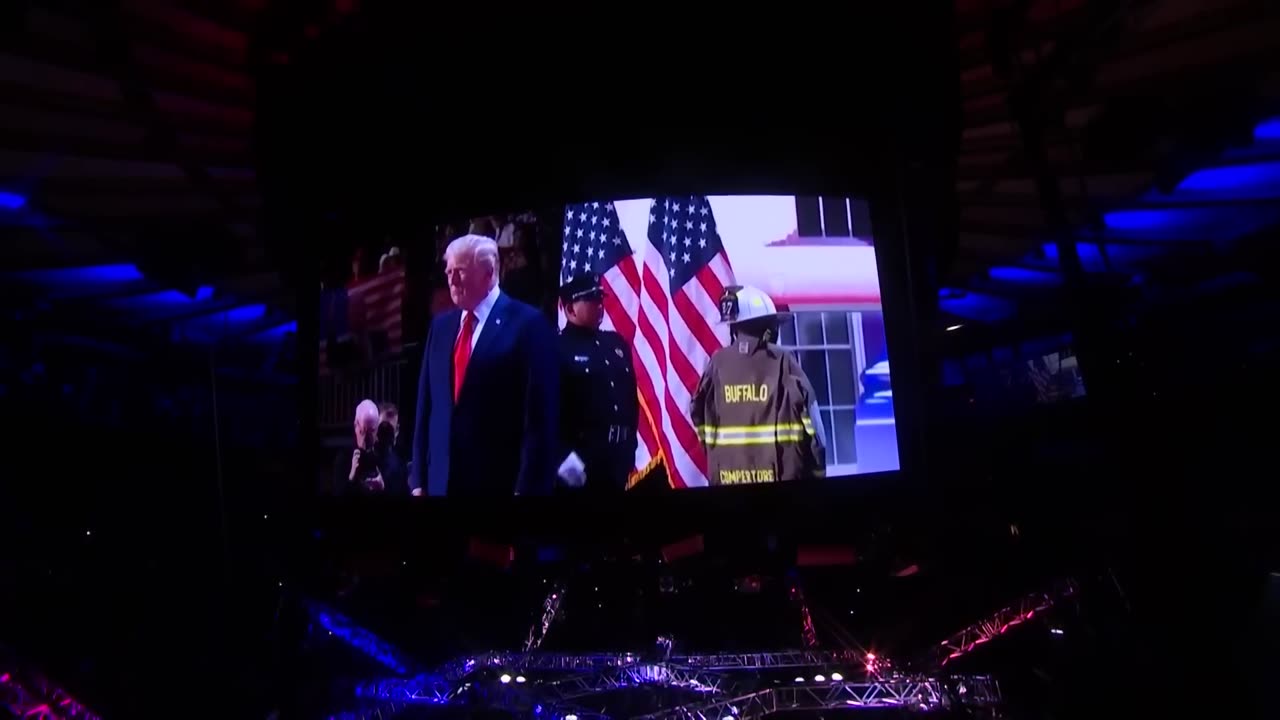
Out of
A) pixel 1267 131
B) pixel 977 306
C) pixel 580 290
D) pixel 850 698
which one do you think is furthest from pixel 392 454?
pixel 977 306

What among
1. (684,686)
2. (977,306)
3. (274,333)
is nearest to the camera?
(684,686)

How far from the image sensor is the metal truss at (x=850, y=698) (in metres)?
3.13

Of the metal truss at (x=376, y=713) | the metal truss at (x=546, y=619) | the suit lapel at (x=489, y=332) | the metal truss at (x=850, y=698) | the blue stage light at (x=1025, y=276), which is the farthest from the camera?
the blue stage light at (x=1025, y=276)

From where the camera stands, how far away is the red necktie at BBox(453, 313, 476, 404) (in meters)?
4.91

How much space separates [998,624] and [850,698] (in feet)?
3.01

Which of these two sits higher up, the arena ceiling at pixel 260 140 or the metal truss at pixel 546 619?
the arena ceiling at pixel 260 140

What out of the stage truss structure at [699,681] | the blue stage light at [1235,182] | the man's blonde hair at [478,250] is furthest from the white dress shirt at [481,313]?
the blue stage light at [1235,182]

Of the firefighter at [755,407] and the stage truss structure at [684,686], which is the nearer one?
the stage truss structure at [684,686]

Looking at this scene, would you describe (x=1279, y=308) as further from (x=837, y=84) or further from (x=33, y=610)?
(x=33, y=610)

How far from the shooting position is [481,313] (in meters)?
4.88

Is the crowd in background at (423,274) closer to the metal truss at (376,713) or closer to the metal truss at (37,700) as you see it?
the metal truss at (376,713)

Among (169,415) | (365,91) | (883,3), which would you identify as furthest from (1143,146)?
(169,415)

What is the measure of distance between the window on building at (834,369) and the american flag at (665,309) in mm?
491

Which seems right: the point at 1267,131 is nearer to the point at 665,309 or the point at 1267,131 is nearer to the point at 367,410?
the point at 665,309
